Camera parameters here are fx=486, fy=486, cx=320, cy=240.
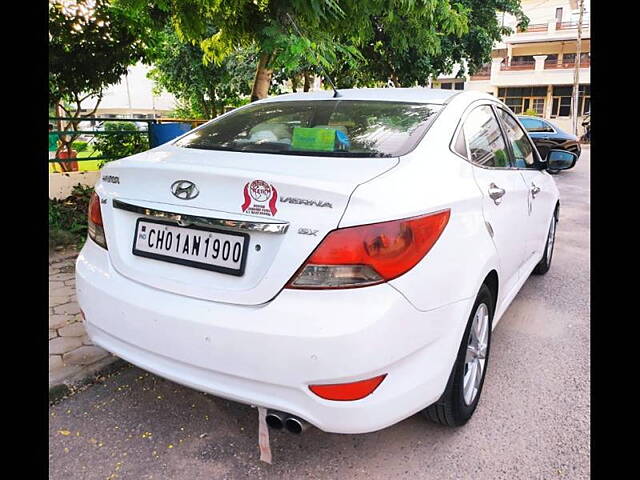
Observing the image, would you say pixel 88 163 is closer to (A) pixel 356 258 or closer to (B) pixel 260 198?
(B) pixel 260 198

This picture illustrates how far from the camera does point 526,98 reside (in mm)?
35469

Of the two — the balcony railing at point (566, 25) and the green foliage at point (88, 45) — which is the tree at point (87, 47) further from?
the balcony railing at point (566, 25)

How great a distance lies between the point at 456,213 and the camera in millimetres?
1937

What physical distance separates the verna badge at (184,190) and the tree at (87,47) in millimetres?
5274

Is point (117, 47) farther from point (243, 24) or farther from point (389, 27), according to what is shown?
point (389, 27)

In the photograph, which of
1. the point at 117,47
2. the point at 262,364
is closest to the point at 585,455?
the point at 262,364

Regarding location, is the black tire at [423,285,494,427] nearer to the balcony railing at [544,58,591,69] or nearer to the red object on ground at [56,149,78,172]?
the red object on ground at [56,149,78,172]

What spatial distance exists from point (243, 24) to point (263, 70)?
2278 millimetres

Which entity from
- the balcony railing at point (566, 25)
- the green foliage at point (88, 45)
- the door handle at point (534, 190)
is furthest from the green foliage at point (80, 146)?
the balcony railing at point (566, 25)

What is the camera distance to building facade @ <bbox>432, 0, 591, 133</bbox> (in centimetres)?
3353

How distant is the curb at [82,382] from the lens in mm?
2512

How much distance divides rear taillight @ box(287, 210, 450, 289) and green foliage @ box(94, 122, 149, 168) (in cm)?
601
